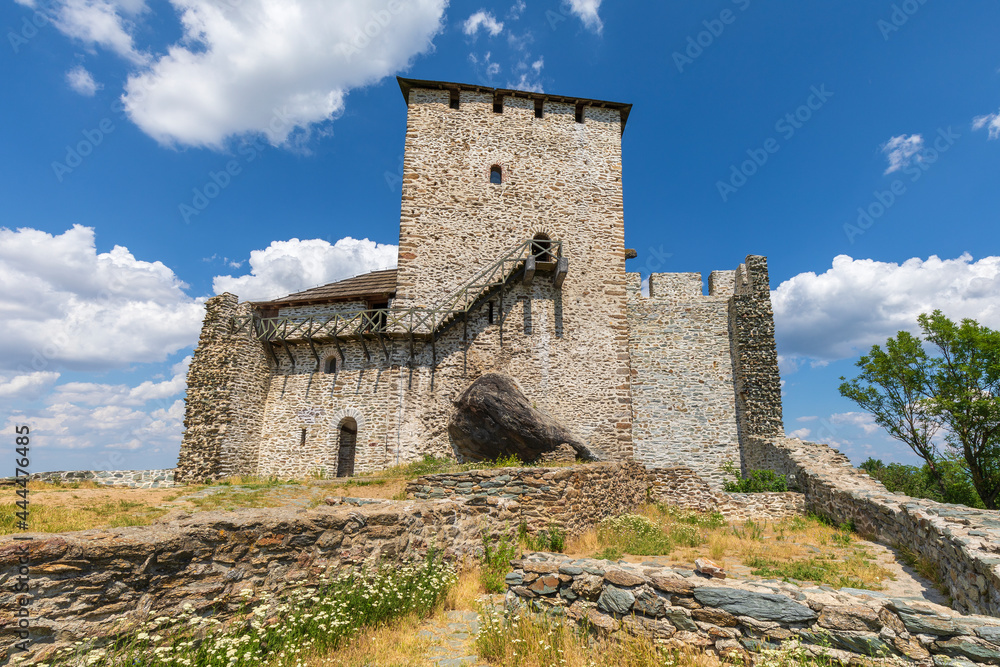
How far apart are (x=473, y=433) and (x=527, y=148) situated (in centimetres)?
1103

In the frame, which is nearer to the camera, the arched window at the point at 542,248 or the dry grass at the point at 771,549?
the dry grass at the point at 771,549

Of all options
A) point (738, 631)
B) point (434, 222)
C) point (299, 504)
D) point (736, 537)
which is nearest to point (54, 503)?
point (299, 504)

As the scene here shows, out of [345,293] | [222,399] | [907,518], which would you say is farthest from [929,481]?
[222,399]

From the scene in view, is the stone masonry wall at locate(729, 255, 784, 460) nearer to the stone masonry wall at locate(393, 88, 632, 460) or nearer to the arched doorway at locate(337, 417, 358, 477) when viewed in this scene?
the stone masonry wall at locate(393, 88, 632, 460)

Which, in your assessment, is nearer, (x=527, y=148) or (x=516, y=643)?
(x=516, y=643)

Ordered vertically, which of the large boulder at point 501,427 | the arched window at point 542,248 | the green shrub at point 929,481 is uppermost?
the arched window at point 542,248

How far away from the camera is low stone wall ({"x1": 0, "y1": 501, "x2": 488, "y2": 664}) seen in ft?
10.5

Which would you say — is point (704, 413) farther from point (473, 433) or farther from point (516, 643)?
point (516, 643)

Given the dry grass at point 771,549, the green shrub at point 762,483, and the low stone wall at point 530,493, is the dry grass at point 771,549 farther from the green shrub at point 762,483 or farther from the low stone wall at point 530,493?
the green shrub at point 762,483

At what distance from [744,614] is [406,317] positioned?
12.9 meters

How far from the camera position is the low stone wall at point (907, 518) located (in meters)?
4.96

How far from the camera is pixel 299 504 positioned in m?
9.41

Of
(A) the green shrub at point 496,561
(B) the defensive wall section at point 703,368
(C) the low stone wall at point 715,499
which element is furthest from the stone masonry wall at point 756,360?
(A) the green shrub at point 496,561

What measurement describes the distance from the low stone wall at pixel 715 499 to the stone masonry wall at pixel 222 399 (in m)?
13.3
